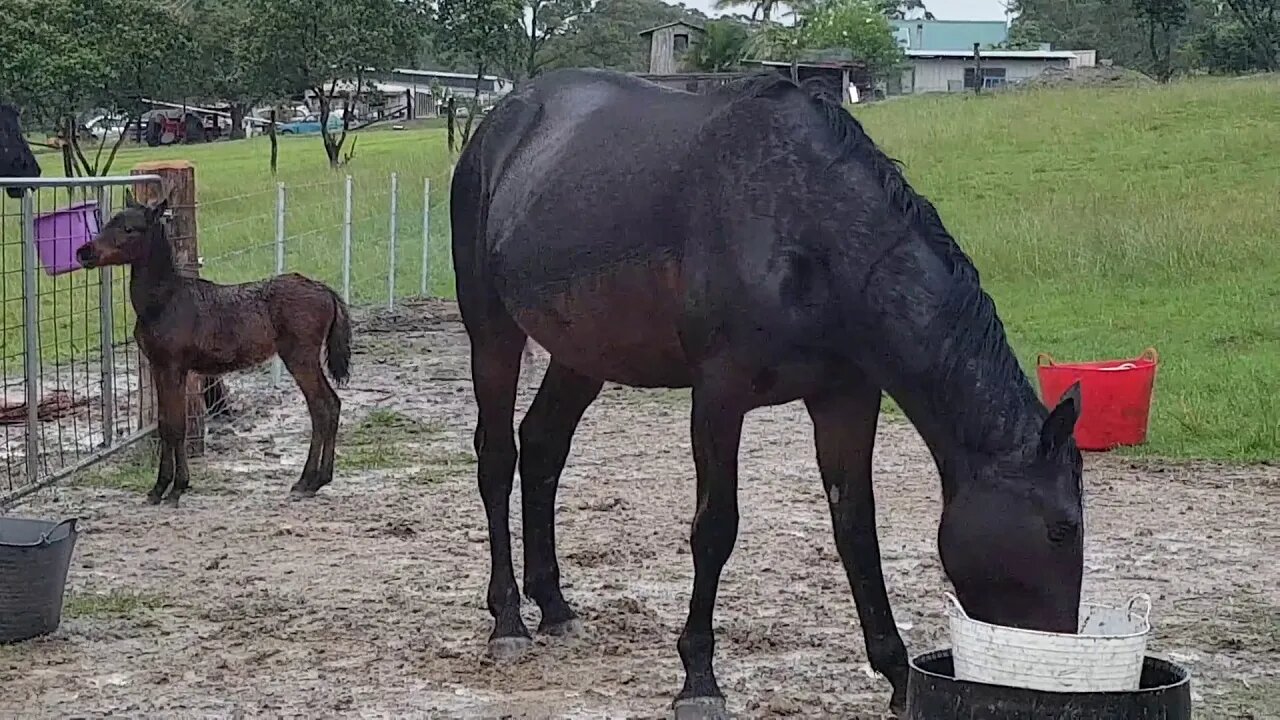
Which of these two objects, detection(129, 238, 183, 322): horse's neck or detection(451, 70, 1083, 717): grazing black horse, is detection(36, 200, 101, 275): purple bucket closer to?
detection(129, 238, 183, 322): horse's neck

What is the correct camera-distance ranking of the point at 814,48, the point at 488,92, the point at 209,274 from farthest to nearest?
the point at 814,48 → the point at 488,92 → the point at 209,274

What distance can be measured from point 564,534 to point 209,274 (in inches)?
319

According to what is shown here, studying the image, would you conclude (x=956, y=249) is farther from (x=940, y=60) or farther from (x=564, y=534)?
(x=940, y=60)

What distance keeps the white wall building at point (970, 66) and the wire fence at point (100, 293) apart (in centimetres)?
4526

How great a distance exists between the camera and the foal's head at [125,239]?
716 centimetres

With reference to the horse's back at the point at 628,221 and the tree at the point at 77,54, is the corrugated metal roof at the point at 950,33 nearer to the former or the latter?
the tree at the point at 77,54

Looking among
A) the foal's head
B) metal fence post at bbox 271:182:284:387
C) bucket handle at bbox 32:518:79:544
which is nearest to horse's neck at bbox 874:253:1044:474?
bucket handle at bbox 32:518:79:544

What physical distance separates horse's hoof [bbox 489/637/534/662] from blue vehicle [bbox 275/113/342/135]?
48271mm

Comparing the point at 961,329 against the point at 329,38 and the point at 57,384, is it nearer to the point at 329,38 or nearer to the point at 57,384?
the point at 57,384

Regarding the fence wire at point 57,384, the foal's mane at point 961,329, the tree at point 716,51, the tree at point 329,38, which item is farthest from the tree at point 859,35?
the foal's mane at point 961,329

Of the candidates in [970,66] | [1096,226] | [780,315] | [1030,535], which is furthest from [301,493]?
[970,66]

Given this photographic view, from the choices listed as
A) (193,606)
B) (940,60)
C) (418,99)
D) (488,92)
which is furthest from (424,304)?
(940,60)

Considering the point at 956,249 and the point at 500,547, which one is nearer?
the point at 956,249

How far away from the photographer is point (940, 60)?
2717 inches
